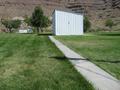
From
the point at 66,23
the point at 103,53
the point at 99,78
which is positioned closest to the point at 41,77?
the point at 99,78

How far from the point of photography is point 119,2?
187 meters

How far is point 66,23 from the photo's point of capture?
4431 cm

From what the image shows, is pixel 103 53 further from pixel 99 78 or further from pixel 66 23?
pixel 66 23

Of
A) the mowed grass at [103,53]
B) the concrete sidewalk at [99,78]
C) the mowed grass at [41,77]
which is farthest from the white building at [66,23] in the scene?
the concrete sidewalk at [99,78]

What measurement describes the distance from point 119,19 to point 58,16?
11389cm

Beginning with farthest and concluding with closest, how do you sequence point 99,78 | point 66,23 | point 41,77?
point 66,23, point 41,77, point 99,78

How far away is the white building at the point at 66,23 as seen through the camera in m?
43.6

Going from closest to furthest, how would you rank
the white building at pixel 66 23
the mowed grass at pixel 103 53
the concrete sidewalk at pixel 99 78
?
the concrete sidewalk at pixel 99 78
the mowed grass at pixel 103 53
the white building at pixel 66 23

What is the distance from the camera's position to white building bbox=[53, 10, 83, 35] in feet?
143

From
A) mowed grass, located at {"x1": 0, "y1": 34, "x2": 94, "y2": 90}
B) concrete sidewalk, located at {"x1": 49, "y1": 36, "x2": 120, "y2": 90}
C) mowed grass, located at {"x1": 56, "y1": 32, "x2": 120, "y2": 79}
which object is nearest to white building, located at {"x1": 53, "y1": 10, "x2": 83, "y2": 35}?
mowed grass, located at {"x1": 56, "y1": 32, "x2": 120, "y2": 79}

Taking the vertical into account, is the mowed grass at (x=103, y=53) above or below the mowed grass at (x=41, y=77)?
below

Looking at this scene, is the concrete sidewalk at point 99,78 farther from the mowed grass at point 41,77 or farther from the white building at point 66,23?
the white building at point 66,23

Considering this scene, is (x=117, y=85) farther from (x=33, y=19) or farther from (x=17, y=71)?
(x=33, y=19)

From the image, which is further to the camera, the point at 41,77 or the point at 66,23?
the point at 66,23
